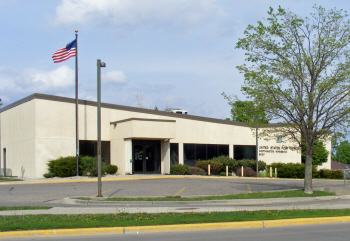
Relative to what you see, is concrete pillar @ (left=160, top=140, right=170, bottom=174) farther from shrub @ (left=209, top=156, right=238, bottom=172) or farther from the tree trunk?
the tree trunk

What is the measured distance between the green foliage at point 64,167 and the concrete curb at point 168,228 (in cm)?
1813

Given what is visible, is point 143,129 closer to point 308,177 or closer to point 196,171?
point 196,171

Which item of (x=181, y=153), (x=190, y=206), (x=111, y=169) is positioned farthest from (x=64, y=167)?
(x=190, y=206)

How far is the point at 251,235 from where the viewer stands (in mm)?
9625

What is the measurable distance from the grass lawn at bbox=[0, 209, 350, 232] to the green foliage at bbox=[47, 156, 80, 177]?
16020mm

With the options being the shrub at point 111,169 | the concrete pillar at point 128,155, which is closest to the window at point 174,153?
the concrete pillar at point 128,155

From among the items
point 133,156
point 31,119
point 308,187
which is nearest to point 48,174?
point 31,119

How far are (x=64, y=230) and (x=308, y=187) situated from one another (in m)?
13.3

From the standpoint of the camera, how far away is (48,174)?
27.3 meters

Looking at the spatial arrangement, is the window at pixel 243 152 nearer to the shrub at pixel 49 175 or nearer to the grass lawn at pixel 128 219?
the shrub at pixel 49 175

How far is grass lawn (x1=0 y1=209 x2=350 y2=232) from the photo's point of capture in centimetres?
987

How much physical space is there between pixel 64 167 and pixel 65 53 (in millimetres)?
8103

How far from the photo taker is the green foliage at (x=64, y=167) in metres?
27.0

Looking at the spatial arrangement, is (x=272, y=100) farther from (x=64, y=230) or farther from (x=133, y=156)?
(x=133, y=156)
